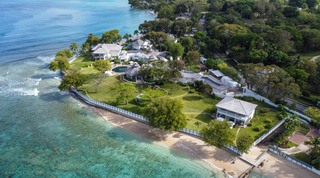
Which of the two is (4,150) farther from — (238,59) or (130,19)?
(130,19)

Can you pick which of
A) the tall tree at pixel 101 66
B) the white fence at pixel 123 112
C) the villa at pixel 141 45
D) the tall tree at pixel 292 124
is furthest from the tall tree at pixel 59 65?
the tall tree at pixel 292 124

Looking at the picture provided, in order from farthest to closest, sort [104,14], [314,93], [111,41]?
[104,14]
[111,41]
[314,93]

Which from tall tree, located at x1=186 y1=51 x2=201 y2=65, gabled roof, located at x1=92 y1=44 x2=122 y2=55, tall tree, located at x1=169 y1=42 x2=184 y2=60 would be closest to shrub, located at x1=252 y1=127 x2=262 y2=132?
tall tree, located at x1=186 y1=51 x2=201 y2=65

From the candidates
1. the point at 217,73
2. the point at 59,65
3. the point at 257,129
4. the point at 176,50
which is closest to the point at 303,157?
the point at 257,129

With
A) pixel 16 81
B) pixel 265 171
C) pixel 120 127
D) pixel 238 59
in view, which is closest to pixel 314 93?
pixel 238 59

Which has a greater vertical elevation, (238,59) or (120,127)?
(238,59)

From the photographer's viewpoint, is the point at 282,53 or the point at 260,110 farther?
the point at 282,53
